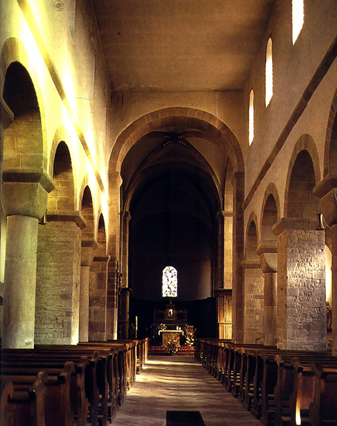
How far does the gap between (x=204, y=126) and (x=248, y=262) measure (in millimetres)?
5107

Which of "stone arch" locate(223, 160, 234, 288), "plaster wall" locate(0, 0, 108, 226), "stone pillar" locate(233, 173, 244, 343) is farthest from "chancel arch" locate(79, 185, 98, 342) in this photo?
"stone arch" locate(223, 160, 234, 288)

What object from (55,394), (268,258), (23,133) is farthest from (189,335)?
(55,394)

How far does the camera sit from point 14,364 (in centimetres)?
566

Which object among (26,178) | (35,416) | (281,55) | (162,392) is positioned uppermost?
(281,55)

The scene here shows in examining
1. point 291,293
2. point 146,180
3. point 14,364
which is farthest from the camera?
point 146,180

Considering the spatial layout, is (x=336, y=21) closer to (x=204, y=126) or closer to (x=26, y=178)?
(x=26, y=178)

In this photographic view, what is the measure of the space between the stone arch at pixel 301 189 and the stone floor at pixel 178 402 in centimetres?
401

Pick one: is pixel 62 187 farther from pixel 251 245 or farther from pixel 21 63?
pixel 251 245

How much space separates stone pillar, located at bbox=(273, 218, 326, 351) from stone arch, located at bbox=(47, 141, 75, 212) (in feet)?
15.0

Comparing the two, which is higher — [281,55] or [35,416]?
[281,55]

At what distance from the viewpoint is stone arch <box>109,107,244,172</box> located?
2055 centimetres

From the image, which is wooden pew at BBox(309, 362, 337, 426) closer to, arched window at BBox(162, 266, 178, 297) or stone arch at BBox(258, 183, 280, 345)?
stone arch at BBox(258, 183, 280, 345)

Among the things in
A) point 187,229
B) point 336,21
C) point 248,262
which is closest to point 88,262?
point 248,262

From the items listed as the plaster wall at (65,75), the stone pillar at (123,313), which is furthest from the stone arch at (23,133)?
the stone pillar at (123,313)
